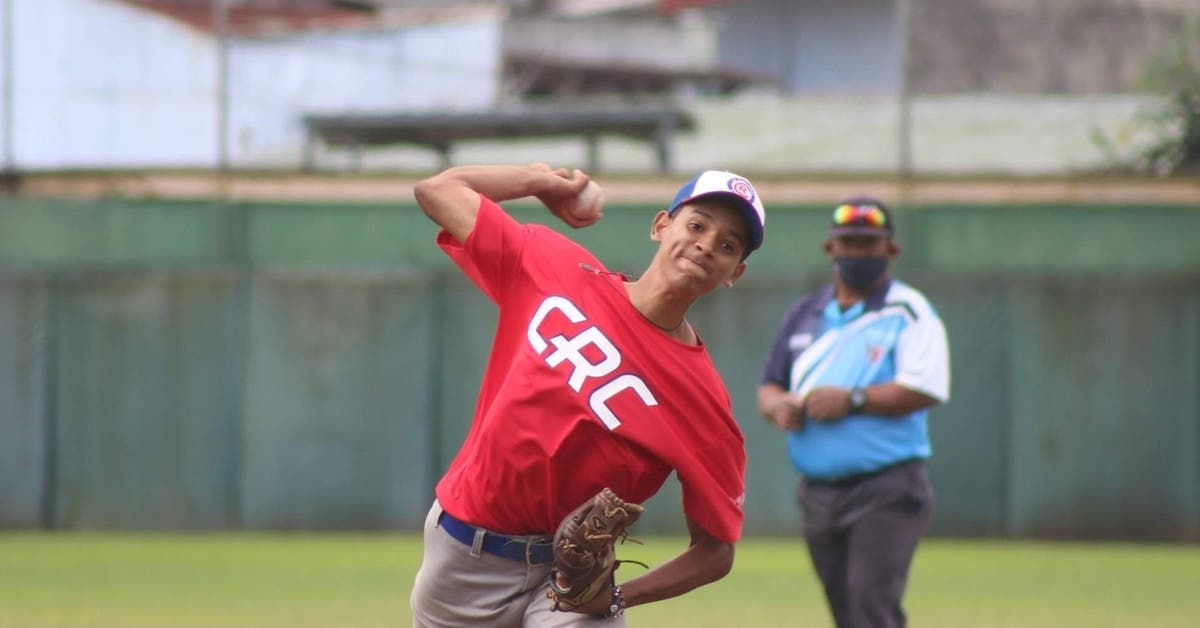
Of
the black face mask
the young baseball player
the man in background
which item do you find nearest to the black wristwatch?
the man in background

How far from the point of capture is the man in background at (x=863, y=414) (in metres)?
7.52

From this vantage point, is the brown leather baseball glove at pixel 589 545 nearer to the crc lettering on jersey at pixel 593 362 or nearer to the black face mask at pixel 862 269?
the crc lettering on jersey at pixel 593 362

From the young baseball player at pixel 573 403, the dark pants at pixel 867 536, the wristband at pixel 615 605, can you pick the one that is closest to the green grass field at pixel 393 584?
the dark pants at pixel 867 536

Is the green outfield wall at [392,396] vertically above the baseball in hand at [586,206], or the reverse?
the baseball in hand at [586,206]

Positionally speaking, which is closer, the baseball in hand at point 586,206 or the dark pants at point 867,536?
the baseball in hand at point 586,206

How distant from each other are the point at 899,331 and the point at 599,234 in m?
9.91

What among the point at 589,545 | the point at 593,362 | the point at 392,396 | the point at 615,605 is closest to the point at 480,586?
the point at 615,605

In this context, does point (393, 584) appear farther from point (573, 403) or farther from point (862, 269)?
point (573, 403)

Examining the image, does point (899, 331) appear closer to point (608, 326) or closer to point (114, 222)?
point (608, 326)

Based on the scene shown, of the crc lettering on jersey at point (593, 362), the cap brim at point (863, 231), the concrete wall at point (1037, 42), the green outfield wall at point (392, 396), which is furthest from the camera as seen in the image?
the concrete wall at point (1037, 42)

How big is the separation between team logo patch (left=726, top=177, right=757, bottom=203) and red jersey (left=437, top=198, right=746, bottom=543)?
1.33 ft

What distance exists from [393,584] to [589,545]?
27.1 ft

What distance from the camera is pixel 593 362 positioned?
191 inches

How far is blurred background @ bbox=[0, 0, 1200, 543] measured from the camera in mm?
16391
